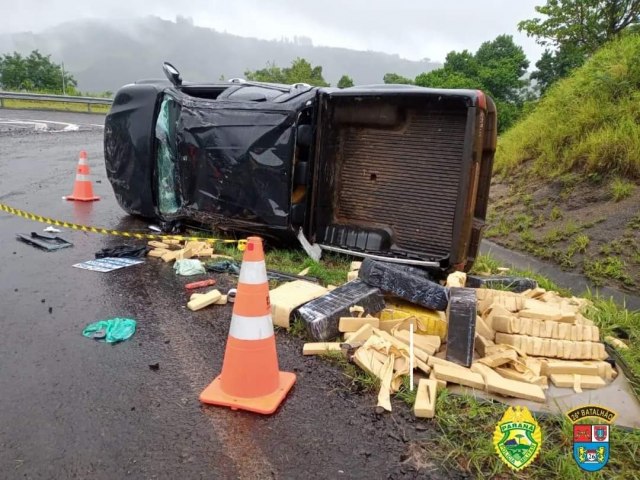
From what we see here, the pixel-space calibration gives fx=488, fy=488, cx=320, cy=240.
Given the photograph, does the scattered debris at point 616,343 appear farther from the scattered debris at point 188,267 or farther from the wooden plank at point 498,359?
the scattered debris at point 188,267

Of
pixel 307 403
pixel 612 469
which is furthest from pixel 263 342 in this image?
pixel 612 469

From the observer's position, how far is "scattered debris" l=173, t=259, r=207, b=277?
4.35 metres

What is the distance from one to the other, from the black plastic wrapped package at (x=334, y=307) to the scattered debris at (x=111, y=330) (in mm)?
1119

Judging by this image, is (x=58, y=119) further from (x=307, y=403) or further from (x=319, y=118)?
(x=307, y=403)

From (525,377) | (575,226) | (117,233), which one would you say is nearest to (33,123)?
(117,233)

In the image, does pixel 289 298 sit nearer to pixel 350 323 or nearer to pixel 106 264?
pixel 350 323

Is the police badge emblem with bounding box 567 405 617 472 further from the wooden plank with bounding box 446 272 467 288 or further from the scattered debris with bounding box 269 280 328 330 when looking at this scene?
the scattered debris with bounding box 269 280 328 330

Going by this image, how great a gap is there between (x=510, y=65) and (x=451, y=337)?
33224mm

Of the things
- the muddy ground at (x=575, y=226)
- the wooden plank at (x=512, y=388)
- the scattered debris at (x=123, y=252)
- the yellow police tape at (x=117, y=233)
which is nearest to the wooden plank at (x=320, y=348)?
the wooden plank at (x=512, y=388)

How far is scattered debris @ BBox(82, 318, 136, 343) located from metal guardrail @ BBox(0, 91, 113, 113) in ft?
62.7

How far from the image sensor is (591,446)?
7.28 feet

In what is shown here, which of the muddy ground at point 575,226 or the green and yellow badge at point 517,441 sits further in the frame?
the muddy ground at point 575,226

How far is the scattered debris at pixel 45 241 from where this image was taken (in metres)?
4.79

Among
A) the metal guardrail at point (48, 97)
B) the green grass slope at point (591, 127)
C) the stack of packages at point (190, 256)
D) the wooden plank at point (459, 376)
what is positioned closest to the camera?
the wooden plank at point (459, 376)
